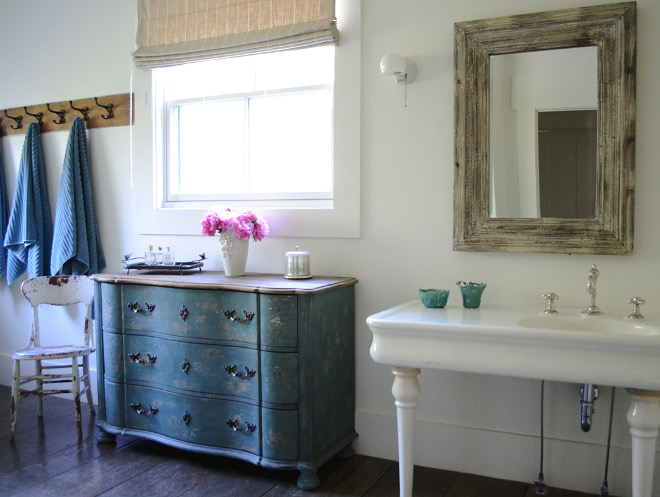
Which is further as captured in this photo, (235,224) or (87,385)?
(87,385)

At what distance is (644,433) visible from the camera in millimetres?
1926

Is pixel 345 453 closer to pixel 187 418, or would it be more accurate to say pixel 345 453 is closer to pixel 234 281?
pixel 187 418

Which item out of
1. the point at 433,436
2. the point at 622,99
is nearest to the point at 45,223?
the point at 433,436

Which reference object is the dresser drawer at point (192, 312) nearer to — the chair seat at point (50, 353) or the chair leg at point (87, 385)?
the chair seat at point (50, 353)

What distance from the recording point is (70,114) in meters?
3.71

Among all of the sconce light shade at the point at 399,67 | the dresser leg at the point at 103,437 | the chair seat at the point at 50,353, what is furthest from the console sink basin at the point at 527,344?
the chair seat at the point at 50,353

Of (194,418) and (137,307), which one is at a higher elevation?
(137,307)

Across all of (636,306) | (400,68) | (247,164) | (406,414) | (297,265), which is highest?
(400,68)

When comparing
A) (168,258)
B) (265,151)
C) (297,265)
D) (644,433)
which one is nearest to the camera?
(644,433)

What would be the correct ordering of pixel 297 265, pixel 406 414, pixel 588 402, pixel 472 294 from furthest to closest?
pixel 297 265, pixel 472 294, pixel 588 402, pixel 406 414

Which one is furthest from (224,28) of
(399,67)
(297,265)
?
(297,265)

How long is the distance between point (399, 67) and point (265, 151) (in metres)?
0.95

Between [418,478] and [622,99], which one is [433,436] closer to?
[418,478]

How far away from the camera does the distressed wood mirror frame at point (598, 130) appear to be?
7.77 ft
